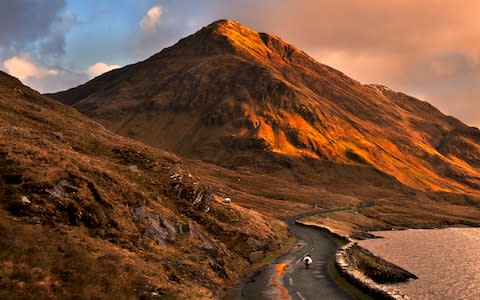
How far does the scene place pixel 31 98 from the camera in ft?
230

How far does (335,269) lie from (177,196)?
1780 cm

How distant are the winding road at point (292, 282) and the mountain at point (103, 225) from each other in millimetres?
2302

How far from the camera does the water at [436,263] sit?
51375mm

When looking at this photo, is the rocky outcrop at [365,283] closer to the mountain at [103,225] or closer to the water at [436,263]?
the mountain at [103,225]

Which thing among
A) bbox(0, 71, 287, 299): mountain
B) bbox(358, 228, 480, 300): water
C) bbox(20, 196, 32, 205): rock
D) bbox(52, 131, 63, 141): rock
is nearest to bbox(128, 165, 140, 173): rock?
bbox(0, 71, 287, 299): mountain

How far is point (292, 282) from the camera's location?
36125 mm

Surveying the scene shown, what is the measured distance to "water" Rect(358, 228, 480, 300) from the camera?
169 ft

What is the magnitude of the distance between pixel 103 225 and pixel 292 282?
16.0 m

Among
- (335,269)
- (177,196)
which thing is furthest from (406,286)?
(177,196)

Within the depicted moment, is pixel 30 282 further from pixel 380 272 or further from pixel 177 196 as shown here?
pixel 380 272

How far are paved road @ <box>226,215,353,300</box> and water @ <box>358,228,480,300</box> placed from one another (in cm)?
1234

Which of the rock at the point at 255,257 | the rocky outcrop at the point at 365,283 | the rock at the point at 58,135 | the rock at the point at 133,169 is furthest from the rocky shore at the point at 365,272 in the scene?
the rock at the point at 58,135

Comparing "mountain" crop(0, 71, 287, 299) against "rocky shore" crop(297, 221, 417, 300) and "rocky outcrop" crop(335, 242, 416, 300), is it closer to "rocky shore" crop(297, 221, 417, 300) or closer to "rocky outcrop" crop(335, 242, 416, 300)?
"rocky outcrop" crop(335, 242, 416, 300)

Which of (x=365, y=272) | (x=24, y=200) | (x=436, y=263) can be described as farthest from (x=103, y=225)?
(x=436, y=263)
